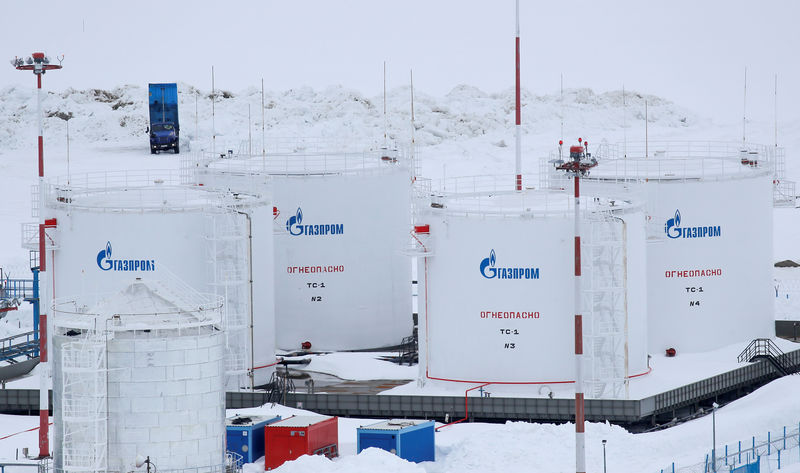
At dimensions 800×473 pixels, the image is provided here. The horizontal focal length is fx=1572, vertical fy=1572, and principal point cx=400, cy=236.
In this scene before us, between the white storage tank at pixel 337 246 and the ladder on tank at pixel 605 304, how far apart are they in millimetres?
13317

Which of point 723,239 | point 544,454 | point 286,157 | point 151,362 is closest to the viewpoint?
point 151,362

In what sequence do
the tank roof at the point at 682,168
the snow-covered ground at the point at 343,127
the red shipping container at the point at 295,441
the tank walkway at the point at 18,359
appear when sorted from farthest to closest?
the snow-covered ground at the point at 343,127 → the tank walkway at the point at 18,359 → the tank roof at the point at 682,168 → the red shipping container at the point at 295,441

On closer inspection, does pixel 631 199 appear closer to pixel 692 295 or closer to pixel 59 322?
pixel 692 295

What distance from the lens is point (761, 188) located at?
200 feet

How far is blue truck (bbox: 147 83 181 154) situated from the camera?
12369 centimetres

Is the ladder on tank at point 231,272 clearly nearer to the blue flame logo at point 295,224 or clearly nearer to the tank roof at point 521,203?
the tank roof at point 521,203

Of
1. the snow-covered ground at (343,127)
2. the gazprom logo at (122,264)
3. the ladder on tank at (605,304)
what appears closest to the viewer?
the ladder on tank at (605,304)

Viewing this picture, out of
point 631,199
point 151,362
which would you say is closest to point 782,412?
point 631,199

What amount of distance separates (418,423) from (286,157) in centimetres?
2031

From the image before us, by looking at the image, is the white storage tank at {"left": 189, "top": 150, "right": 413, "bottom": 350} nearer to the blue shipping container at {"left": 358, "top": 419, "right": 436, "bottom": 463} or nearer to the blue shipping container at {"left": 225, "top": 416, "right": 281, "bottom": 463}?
the blue shipping container at {"left": 225, "top": 416, "right": 281, "bottom": 463}

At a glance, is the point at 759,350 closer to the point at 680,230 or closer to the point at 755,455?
the point at 680,230

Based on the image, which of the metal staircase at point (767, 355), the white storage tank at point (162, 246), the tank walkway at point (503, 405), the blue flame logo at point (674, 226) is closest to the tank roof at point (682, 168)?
the blue flame logo at point (674, 226)

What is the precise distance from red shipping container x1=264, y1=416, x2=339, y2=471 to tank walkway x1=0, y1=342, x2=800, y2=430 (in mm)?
6291

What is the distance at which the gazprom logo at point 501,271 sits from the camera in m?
51.0
